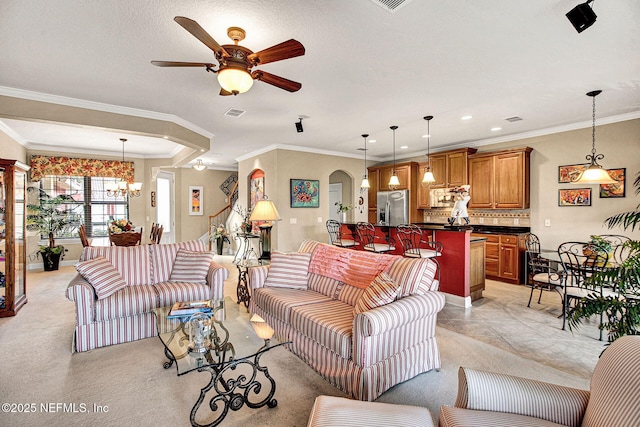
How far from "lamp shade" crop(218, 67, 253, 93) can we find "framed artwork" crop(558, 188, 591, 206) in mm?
5551

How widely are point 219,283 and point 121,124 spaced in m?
2.65

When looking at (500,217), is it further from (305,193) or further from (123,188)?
(123,188)

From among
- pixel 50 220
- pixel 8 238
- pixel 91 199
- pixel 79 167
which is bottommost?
pixel 8 238

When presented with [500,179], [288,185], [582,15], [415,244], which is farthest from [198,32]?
[500,179]

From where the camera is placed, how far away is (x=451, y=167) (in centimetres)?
654

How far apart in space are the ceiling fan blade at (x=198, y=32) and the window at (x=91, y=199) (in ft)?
22.6

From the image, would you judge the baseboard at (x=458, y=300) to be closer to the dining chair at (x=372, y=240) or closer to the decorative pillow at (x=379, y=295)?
the dining chair at (x=372, y=240)

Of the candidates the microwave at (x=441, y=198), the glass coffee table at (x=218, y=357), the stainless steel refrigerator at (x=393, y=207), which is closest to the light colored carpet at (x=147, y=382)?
the glass coffee table at (x=218, y=357)

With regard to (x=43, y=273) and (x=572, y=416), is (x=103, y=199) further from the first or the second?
(x=572, y=416)

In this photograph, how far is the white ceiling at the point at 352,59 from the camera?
2.16 metres

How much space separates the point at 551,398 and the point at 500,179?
530 cm

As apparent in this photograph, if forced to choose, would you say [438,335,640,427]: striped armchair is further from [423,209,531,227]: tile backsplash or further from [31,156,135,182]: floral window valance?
[31,156,135,182]: floral window valance

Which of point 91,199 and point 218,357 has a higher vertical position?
point 91,199

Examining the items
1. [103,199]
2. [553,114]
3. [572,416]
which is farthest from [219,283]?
[103,199]
